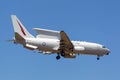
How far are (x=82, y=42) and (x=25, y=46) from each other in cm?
1422

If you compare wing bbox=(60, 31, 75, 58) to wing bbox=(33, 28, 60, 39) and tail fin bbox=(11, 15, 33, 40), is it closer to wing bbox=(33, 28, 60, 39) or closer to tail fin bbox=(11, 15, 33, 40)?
wing bbox=(33, 28, 60, 39)

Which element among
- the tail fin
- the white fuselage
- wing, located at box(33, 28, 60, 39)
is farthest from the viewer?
the tail fin

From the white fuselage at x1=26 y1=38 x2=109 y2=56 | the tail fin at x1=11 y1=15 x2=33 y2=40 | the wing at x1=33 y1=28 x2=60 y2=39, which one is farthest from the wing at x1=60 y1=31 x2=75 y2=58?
the tail fin at x1=11 y1=15 x2=33 y2=40

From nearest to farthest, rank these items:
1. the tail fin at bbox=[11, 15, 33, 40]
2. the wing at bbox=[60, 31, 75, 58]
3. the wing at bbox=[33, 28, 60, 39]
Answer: the wing at bbox=[60, 31, 75, 58] → the wing at bbox=[33, 28, 60, 39] → the tail fin at bbox=[11, 15, 33, 40]

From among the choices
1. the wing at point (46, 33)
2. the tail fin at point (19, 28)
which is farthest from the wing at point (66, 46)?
the tail fin at point (19, 28)

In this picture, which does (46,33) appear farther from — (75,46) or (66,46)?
(75,46)

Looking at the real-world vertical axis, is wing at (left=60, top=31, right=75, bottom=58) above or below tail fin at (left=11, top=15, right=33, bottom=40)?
below

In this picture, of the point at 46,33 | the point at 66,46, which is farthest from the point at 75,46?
the point at 46,33

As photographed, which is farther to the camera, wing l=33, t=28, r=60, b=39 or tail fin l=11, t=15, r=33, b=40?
tail fin l=11, t=15, r=33, b=40

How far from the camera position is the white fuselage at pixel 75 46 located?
173 m

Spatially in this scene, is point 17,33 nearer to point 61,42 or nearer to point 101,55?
point 61,42

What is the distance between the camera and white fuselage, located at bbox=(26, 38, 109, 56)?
173 meters

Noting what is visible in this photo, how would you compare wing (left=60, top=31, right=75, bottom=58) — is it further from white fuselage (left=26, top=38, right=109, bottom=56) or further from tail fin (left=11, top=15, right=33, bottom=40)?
tail fin (left=11, top=15, right=33, bottom=40)

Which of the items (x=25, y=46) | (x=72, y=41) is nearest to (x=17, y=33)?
(x=25, y=46)
